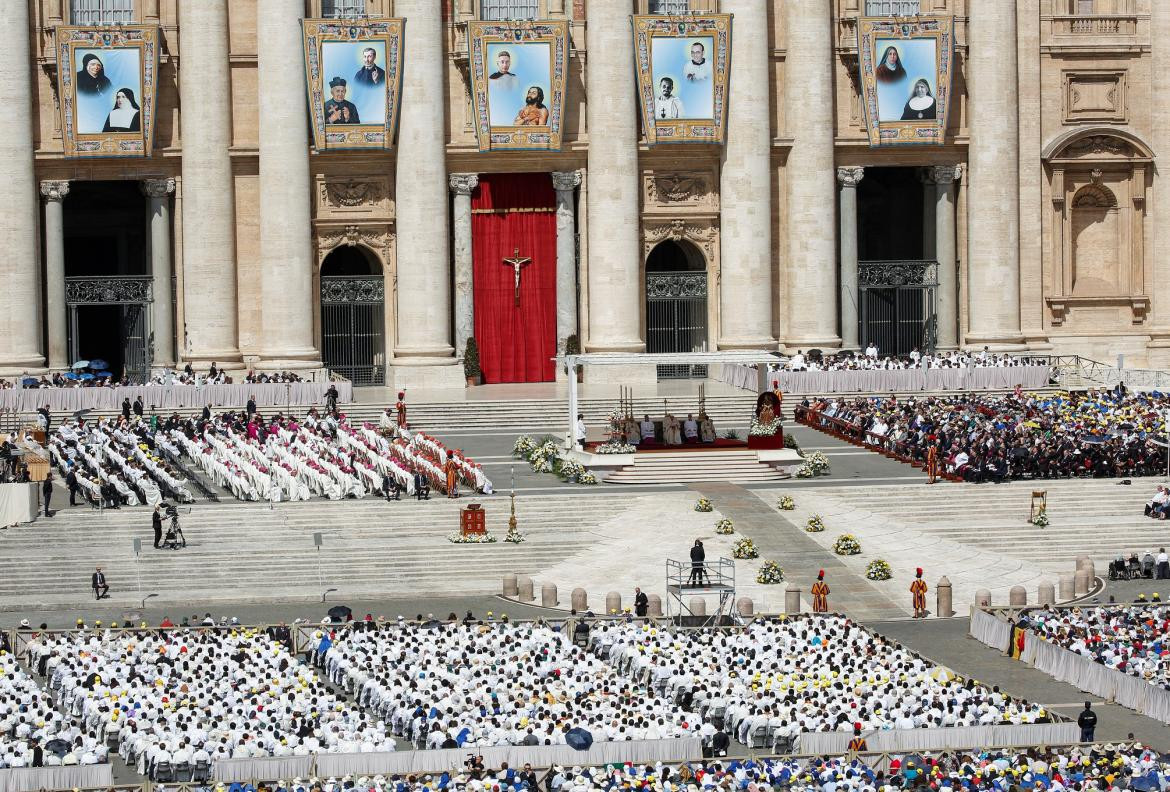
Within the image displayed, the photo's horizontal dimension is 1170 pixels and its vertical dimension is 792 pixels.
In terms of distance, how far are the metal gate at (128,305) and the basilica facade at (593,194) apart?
11 centimetres

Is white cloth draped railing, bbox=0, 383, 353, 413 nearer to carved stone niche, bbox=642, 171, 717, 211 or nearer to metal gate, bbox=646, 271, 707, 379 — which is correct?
metal gate, bbox=646, 271, 707, 379

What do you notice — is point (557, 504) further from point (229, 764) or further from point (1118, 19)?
point (1118, 19)

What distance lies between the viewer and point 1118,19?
293ft

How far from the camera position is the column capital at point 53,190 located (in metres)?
84.4

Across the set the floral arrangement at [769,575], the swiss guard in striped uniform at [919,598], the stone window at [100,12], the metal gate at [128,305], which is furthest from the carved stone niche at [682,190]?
the swiss guard in striped uniform at [919,598]

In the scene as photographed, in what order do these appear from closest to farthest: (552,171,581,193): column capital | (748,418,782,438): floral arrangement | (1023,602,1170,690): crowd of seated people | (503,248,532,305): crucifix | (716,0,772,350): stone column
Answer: (1023,602,1170,690): crowd of seated people → (748,418,782,438): floral arrangement → (716,0,772,350): stone column → (552,171,581,193): column capital → (503,248,532,305): crucifix

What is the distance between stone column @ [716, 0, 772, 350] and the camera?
85.5 meters

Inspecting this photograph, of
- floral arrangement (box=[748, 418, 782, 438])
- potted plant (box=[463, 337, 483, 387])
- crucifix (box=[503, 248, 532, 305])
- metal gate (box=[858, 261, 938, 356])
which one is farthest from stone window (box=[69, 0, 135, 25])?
floral arrangement (box=[748, 418, 782, 438])

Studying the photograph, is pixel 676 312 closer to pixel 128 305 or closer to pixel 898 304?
pixel 898 304

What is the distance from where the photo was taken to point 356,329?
86.7 metres

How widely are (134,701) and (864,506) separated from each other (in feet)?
89.4

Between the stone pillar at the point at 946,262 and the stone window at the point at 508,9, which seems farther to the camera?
the stone pillar at the point at 946,262

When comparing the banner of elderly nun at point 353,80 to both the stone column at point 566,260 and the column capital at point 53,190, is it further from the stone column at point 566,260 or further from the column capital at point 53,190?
the column capital at point 53,190

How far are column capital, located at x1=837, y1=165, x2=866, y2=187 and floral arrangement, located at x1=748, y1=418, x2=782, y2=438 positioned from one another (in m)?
22.3
